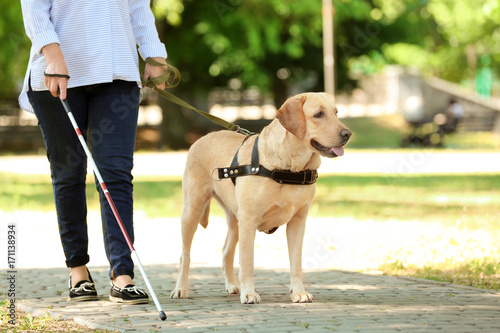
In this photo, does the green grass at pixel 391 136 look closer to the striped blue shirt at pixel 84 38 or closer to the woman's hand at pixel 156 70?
the woman's hand at pixel 156 70

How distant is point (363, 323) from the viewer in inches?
182

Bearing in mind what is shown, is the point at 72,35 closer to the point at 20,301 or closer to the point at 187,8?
the point at 20,301

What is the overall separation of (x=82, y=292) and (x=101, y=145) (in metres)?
1.02

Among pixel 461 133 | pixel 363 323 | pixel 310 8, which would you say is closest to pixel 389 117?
pixel 461 133

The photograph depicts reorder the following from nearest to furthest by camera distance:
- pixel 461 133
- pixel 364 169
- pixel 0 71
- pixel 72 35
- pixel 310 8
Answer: pixel 72 35 → pixel 364 169 → pixel 310 8 → pixel 0 71 → pixel 461 133

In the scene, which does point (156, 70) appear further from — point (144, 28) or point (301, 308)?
point (301, 308)

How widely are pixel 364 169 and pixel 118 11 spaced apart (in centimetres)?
1514

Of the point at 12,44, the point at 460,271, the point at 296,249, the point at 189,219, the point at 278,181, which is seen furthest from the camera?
the point at 12,44

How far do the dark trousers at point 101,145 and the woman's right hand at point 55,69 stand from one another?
0.73 feet

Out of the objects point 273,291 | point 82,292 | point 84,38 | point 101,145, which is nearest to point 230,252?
point 273,291

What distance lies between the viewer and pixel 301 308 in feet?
16.9

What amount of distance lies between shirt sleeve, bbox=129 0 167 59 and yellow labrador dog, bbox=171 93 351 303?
857mm

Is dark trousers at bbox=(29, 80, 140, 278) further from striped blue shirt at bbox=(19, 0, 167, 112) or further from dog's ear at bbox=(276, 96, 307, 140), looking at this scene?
dog's ear at bbox=(276, 96, 307, 140)

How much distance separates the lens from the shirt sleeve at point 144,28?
5.81m
